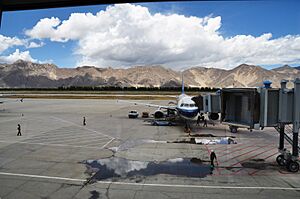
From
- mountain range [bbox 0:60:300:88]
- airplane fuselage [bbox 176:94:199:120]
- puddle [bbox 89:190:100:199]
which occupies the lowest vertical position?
puddle [bbox 89:190:100:199]

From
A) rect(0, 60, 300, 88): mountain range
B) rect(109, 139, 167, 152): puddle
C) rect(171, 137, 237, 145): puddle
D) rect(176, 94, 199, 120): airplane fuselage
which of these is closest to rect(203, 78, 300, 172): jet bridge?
rect(171, 137, 237, 145): puddle

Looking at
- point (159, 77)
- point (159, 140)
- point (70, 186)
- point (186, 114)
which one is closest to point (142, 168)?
point (70, 186)

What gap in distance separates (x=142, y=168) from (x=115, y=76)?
158m

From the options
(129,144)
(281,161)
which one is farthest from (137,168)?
(281,161)

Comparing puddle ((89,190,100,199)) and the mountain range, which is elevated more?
the mountain range

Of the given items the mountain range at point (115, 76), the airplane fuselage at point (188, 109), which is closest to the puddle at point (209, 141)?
the airplane fuselage at point (188, 109)

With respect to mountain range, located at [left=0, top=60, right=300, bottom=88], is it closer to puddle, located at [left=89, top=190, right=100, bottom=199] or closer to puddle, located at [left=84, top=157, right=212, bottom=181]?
puddle, located at [left=84, top=157, right=212, bottom=181]

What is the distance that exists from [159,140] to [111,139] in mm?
3380

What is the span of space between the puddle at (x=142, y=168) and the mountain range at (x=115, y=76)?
82.5 m

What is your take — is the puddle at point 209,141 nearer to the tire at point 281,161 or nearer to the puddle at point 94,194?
the tire at point 281,161

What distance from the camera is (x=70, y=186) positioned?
7941mm

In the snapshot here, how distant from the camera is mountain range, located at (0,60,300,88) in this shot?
101438 mm

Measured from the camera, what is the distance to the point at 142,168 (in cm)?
1022

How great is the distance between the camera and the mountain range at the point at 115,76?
101438 mm
